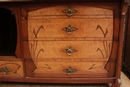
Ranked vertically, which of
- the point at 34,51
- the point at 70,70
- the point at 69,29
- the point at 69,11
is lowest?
the point at 70,70

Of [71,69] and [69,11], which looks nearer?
[69,11]

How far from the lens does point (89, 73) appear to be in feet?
3.47

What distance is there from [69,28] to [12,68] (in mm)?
515

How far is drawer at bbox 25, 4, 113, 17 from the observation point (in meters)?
0.94

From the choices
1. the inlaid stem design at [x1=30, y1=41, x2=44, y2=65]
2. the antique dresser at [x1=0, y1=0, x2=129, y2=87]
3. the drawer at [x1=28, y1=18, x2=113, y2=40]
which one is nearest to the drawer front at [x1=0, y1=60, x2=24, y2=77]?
the antique dresser at [x1=0, y1=0, x2=129, y2=87]

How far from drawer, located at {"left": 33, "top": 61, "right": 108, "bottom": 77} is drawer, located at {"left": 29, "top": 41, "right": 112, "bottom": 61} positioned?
53 millimetres

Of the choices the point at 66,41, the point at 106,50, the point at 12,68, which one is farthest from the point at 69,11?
the point at 12,68

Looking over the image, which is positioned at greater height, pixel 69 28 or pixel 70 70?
pixel 69 28

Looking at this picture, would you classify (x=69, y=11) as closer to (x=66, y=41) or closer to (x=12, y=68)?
(x=66, y=41)

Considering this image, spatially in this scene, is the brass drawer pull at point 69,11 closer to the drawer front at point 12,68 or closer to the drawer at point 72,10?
the drawer at point 72,10

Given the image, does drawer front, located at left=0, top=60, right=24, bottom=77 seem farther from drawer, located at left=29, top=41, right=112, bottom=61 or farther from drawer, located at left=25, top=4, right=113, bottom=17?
drawer, located at left=25, top=4, right=113, bottom=17

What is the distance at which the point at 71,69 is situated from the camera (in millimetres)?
1060

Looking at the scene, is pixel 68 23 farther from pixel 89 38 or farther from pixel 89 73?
pixel 89 73

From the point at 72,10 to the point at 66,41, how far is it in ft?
0.69
